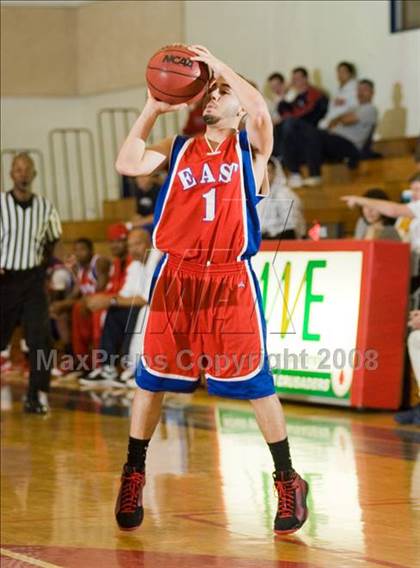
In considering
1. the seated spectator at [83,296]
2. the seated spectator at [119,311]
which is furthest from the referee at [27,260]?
the seated spectator at [83,296]

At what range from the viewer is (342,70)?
566 inches

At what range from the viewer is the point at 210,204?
509 cm

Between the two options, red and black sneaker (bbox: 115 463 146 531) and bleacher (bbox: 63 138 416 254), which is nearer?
red and black sneaker (bbox: 115 463 146 531)

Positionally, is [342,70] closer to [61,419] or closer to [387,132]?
[387,132]

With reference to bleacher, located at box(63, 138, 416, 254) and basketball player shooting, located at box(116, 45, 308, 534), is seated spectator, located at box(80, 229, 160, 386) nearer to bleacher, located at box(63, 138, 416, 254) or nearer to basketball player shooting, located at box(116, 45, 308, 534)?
bleacher, located at box(63, 138, 416, 254)

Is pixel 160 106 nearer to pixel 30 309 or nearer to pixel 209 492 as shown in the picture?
pixel 209 492

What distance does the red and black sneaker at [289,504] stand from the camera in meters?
5.09

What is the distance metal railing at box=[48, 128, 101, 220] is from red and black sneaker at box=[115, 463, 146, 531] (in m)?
12.9

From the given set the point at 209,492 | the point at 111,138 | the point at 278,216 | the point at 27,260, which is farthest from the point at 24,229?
the point at 111,138

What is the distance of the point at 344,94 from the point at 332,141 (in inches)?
39.8

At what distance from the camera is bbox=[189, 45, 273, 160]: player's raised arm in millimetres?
4859

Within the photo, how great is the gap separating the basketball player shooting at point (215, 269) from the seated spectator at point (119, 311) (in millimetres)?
5564

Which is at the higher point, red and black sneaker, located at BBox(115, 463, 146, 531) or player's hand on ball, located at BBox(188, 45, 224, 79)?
player's hand on ball, located at BBox(188, 45, 224, 79)

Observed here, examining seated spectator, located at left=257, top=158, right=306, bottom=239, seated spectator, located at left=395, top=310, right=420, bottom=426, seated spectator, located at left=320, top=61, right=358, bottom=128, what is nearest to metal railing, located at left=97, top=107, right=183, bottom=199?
seated spectator, located at left=320, top=61, right=358, bottom=128
